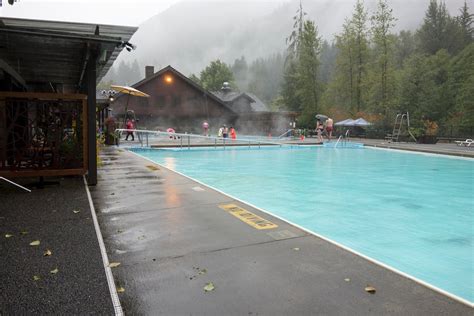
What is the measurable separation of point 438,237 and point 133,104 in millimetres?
32313

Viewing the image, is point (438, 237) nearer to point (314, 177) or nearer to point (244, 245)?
point (244, 245)

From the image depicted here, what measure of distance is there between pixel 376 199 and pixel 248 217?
17.1ft

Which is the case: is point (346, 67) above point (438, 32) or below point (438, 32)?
below

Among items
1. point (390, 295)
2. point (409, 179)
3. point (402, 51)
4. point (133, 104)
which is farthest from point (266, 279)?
point (402, 51)

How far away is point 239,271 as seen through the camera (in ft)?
11.0

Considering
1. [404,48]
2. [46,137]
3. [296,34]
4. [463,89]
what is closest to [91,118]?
[46,137]

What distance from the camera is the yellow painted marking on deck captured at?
4844mm

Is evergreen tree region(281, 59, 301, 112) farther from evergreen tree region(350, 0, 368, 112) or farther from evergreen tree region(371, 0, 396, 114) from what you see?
evergreen tree region(371, 0, 396, 114)

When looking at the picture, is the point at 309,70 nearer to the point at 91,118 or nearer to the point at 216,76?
the point at 216,76

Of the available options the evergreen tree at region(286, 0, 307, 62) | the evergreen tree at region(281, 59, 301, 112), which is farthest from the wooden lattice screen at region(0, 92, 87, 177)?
the evergreen tree at region(286, 0, 307, 62)

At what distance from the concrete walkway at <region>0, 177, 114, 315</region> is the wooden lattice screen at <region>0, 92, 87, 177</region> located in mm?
1472

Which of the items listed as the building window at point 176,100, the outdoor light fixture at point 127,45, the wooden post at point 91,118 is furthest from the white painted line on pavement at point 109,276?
the building window at point 176,100

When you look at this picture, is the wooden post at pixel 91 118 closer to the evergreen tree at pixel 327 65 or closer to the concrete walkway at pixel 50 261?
the concrete walkway at pixel 50 261

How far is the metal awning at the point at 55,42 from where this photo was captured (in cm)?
589
